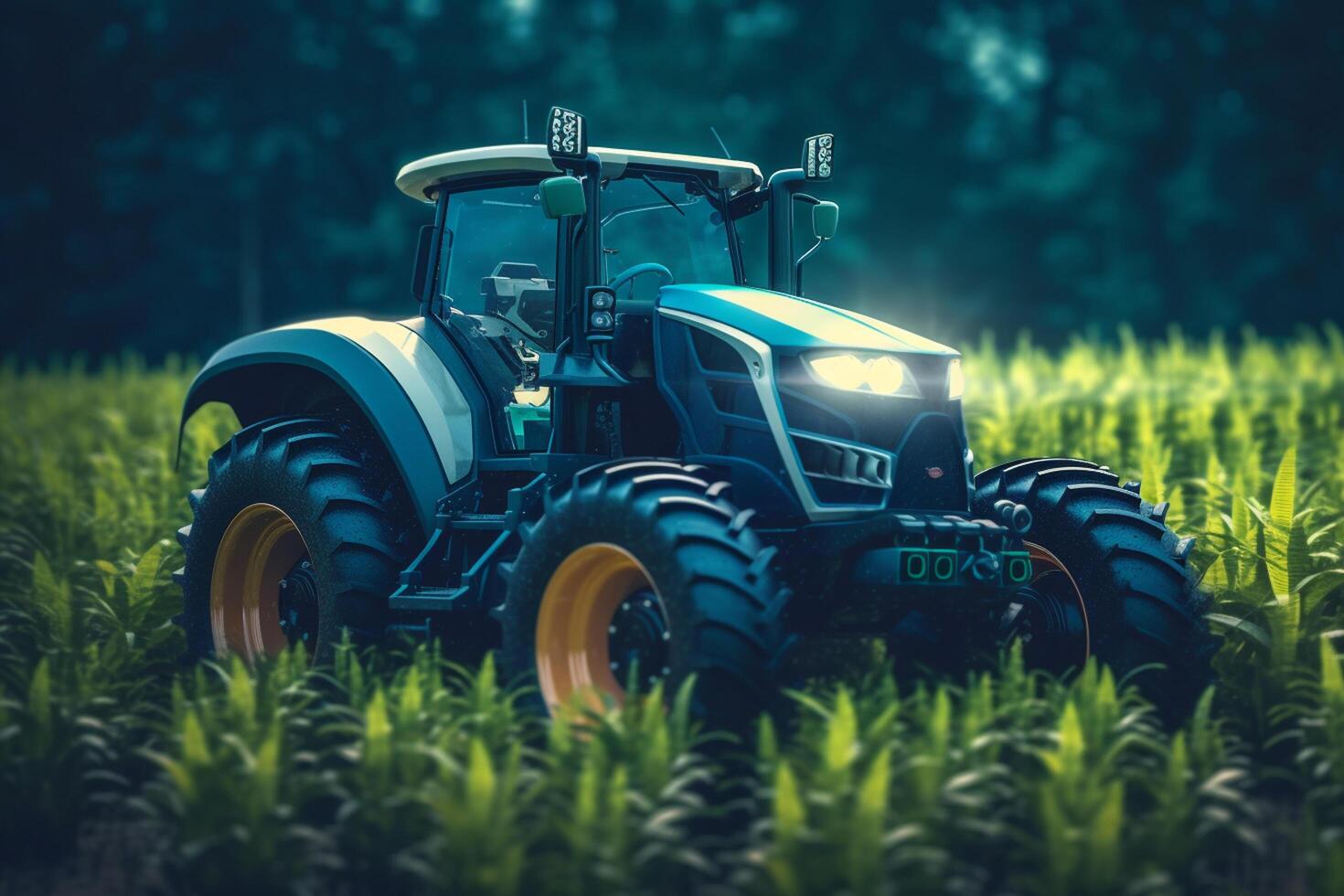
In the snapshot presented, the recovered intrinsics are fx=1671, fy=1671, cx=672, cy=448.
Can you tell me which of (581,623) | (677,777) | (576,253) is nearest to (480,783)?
(677,777)

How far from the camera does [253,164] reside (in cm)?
4150

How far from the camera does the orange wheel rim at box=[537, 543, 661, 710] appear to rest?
6.21 meters

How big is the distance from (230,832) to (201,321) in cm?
3929

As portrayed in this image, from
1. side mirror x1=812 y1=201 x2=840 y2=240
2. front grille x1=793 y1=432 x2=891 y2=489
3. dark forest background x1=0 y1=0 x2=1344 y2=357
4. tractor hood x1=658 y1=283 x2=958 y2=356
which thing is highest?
dark forest background x1=0 y1=0 x2=1344 y2=357

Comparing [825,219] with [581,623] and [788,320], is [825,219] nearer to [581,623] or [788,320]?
[788,320]

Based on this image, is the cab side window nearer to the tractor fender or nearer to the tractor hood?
the tractor fender

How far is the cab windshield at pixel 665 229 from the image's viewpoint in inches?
286

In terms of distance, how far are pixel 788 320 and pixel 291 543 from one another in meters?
2.80

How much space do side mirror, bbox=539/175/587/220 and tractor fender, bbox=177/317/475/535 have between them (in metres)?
1.30

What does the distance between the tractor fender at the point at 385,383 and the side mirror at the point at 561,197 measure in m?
1.30

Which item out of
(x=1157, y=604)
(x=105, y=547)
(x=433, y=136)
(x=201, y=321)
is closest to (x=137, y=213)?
(x=201, y=321)

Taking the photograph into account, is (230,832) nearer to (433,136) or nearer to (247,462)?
(247,462)

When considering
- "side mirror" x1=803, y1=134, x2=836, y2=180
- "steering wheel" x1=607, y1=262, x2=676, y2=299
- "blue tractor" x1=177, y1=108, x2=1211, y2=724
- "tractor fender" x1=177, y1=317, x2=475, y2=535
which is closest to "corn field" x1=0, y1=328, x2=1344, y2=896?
"blue tractor" x1=177, y1=108, x2=1211, y2=724

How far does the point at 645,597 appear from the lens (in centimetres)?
607
